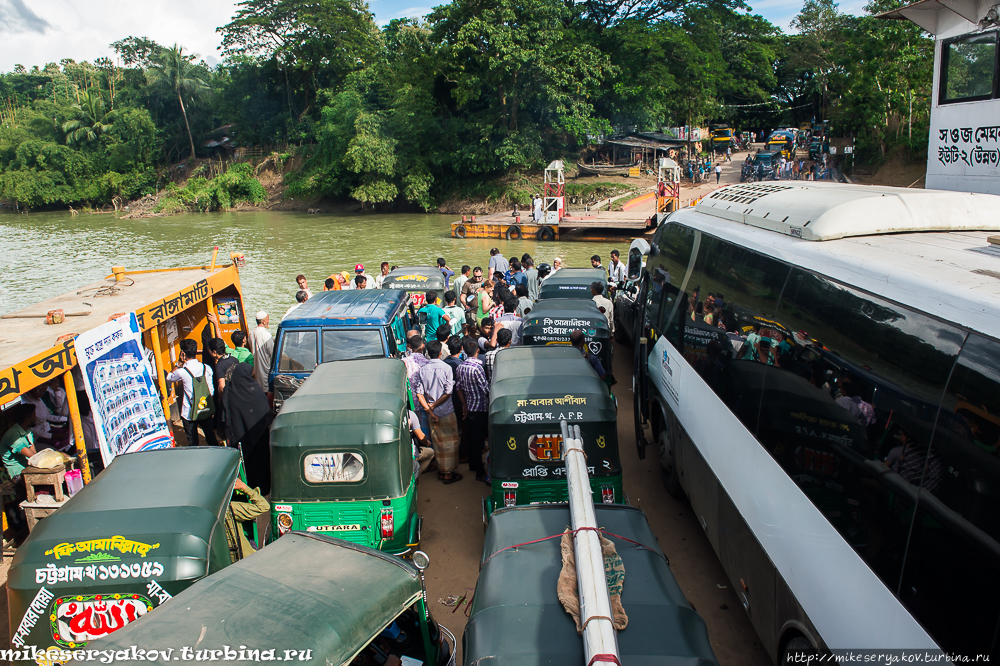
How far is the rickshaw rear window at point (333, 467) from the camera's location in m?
5.27

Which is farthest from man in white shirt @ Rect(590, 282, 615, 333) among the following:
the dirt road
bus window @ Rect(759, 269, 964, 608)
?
bus window @ Rect(759, 269, 964, 608)

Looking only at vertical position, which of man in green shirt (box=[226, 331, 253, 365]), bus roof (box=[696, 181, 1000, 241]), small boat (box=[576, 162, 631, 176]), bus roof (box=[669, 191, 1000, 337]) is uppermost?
small boat (box=[576, 162, 631, 176])

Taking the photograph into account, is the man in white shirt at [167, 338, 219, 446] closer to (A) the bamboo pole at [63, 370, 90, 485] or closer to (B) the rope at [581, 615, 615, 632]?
(A) the bamboo pole at [63, 370, 90, 485]

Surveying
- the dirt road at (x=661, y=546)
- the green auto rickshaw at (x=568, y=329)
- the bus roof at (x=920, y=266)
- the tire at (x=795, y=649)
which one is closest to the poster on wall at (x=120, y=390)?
the dirt road at (x=661, y=546)

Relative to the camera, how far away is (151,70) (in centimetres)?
5903

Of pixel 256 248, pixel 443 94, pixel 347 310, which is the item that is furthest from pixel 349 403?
pixel 443 94

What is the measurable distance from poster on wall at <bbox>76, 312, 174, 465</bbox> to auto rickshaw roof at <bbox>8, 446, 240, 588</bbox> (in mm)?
1944

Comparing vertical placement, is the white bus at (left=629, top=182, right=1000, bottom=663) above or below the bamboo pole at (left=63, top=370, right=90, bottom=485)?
above

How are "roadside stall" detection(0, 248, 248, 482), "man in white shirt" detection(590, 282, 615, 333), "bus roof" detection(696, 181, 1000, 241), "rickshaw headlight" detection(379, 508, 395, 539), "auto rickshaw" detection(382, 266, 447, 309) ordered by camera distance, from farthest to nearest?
"auto rickshaw" detection(382, 266, 447, 309)
"man in white shirt" detection(590, 282, 615, 333)
"roadside stall" detection(0, 248, 248, 482)
"rickshaw headlight" detection(379, 508, 395, 539)
"bus roof" detection(696, 181, 1000, 241)

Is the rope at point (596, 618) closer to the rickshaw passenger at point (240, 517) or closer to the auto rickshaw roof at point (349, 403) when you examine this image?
the rickshaw passenger at point (240, 517)

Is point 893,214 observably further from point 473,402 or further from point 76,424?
point 76,424

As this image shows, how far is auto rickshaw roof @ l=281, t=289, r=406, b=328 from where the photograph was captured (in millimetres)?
7734

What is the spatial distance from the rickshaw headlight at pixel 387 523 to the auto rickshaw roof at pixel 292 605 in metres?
1.70

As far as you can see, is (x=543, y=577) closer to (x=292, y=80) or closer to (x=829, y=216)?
(x=829, y=216)
